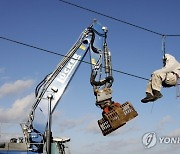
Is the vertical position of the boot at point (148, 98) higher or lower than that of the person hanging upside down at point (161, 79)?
lower

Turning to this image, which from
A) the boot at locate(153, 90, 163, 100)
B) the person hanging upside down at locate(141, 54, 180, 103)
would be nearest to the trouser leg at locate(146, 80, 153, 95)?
the person hanging upside down at locate(141, 54, 180, 103)

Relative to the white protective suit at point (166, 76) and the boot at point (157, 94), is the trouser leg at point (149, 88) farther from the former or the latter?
the boot at point (157, 94)

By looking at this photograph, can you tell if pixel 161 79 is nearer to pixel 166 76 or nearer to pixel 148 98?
pixel 166 76

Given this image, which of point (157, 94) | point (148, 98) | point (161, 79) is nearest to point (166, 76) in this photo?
point (161, 79)

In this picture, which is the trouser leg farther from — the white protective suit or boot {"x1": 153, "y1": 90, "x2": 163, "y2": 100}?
boot {"x1": 153, "y1": 90, "x2": 163, "y2": 100}

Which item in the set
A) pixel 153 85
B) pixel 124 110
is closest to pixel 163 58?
pixel 153 85

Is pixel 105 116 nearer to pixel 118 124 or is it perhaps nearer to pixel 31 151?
pixel 118 124

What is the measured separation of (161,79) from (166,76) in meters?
0.18

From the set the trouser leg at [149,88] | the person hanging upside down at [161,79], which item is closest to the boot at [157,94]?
the person hanging upside down at [161,79]

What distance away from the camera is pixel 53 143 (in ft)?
43.9

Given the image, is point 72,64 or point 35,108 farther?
point 72,64

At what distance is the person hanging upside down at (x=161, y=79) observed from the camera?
1060 cm

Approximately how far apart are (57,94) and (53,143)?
234cm

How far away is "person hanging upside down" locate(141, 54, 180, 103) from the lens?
10.6 m
